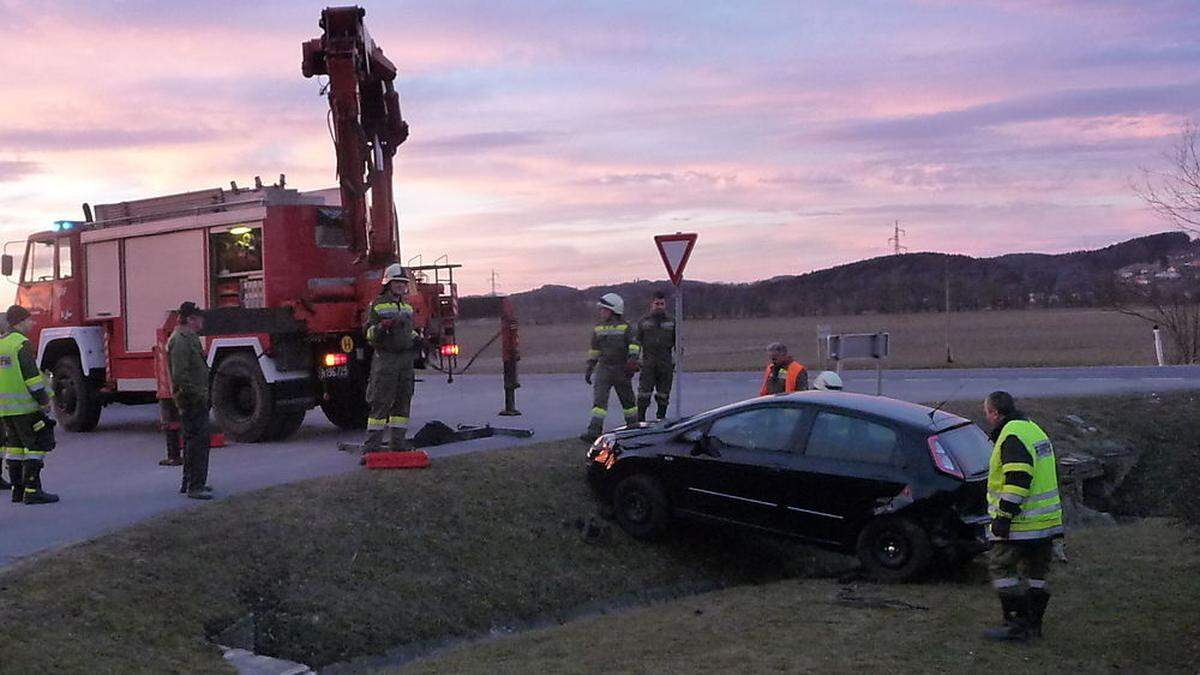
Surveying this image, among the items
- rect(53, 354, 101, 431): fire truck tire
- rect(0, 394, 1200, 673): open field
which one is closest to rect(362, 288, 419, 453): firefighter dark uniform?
rect(0, 394, 1200, 673): open field

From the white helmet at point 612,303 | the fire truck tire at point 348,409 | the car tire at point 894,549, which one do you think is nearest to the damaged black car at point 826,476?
the car tire at point 894,549

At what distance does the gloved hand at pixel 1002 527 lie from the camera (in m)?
7.48

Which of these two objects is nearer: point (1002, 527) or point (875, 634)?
point (1002, 527)

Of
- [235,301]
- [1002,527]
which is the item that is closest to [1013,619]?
[1002,527]

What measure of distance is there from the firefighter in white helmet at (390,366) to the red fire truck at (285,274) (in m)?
3.10

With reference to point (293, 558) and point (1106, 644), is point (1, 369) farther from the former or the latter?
point (1106, 644)

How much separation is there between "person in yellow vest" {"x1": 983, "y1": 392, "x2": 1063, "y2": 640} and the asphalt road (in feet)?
21.0

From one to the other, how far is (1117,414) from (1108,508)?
2.71 meters

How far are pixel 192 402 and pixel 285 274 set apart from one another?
15.0 feet

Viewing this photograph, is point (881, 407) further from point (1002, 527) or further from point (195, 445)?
point (195, 445)

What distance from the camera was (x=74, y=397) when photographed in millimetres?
17547

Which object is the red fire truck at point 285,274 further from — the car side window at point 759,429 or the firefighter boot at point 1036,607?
the firefighter boot at point 1036,607

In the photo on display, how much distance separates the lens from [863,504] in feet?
30.2

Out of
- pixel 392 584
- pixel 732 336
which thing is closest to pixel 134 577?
pixel 392 584
